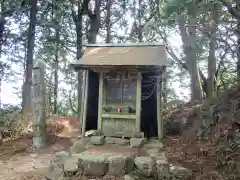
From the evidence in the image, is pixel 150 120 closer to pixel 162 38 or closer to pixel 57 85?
pixel 162 38

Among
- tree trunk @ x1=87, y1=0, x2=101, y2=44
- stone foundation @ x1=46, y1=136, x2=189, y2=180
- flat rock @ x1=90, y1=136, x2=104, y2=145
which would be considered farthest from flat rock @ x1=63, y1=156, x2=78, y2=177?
tree trunk @ x1=87, y1=0, x2=101, y2=44

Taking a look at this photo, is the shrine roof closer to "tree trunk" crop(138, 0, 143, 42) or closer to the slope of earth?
the slope of earth

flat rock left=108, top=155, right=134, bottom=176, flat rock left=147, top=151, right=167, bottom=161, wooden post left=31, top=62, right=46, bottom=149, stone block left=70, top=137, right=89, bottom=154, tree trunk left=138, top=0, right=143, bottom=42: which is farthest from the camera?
tree trunk left=138, top=0, right=143, bottom=42

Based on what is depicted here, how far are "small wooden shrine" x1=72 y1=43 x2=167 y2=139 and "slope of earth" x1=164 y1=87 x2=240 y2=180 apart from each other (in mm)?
1024

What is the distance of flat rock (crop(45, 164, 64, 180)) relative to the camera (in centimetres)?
563

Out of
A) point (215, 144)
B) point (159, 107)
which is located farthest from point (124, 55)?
point (215, 144)

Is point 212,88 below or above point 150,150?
above

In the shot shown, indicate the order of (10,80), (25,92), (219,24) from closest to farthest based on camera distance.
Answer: (219,24)
(25,92)
(10,80)

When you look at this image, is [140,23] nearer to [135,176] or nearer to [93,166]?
[93,166]

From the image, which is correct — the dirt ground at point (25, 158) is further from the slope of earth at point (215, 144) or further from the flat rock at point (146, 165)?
→ the slope of earth at point (215, 144)

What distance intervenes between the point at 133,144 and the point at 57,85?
34.1 feet

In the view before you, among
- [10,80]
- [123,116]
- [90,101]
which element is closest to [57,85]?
[10,80]

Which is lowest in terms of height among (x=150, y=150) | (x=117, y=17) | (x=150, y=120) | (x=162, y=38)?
(x=150, y=150)

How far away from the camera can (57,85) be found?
16.6 metres
